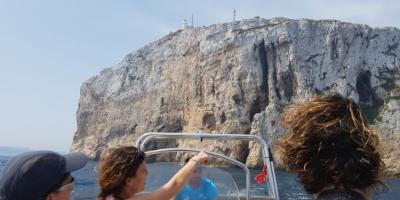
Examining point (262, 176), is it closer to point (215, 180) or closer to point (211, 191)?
point (215, 180)

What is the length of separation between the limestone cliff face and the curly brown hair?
66853 mm

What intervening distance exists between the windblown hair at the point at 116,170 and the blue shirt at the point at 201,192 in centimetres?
184

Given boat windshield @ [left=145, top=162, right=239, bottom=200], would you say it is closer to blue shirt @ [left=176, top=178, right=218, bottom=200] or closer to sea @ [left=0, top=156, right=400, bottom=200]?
sea @ [left=0, top=156, right=400, bottom=200]

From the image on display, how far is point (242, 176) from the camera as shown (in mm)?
5906

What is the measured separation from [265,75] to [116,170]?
74.8 m

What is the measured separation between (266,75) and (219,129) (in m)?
10.5

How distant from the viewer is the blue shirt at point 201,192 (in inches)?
182

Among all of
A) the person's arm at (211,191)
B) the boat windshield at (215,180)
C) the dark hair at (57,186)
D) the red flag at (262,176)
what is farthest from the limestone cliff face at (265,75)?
the dark hair at (57,186)

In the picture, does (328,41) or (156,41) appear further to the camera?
(156,41)

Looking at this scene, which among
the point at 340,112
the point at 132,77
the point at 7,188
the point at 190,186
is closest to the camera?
the point at 340,112

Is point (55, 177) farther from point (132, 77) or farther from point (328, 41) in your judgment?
point (132, 77)

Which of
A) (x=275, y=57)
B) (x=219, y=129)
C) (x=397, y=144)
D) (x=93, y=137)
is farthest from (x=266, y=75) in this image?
(x=93, y=137)

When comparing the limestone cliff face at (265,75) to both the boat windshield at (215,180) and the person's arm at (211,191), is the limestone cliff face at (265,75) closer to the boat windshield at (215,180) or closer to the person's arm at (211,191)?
the boat windshield at (215,180)

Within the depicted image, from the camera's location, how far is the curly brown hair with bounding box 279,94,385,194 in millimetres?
1749
